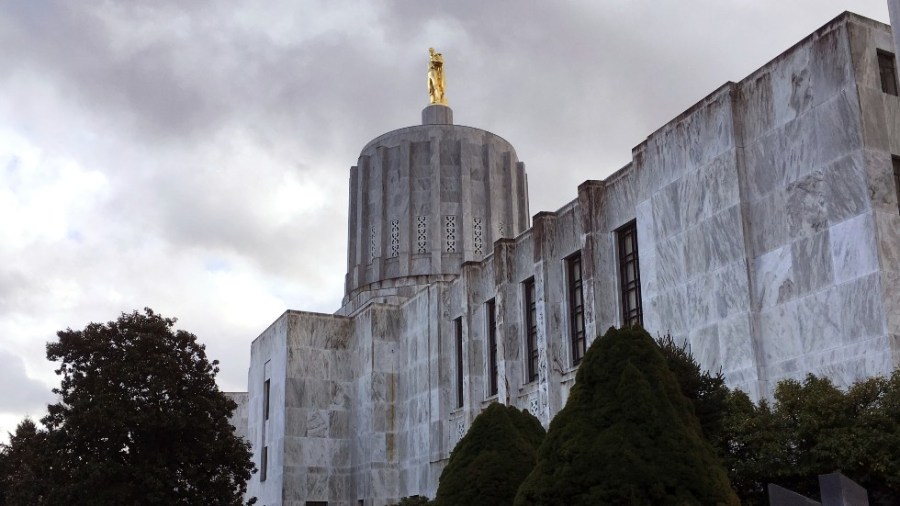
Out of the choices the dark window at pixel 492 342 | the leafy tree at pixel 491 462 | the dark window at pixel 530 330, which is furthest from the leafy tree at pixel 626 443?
the dark window at pixel 492 342

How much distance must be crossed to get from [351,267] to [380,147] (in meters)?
5.66

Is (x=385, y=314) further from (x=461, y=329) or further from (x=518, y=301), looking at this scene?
(x=518, y=301)

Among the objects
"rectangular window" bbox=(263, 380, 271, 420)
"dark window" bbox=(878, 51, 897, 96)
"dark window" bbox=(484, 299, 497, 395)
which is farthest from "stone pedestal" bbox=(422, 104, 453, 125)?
"dark window" bbox=(878, 51, 897, 96)

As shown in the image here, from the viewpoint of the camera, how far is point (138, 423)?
2922cm

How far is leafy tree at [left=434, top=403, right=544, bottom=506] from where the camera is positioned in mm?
17047

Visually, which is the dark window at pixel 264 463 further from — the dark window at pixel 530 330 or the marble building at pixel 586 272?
the dark window at pixel 530 330

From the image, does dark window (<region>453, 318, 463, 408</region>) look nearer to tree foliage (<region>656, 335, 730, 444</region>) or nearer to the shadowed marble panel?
the shadowed marble panel

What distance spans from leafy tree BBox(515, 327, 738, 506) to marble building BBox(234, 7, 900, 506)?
18.8ft

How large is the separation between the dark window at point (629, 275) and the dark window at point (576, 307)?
6.12 feet

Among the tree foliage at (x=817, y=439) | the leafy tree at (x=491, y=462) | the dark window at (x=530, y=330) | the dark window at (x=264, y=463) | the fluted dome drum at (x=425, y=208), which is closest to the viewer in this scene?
the tree foliage at (x=817, y=439)

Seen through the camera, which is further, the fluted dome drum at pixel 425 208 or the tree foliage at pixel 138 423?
the fluted dome drum at pixel 425 208

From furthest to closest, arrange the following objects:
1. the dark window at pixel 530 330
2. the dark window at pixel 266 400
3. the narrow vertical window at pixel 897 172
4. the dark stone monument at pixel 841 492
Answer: the dark window at pixel 266 400 → the dark window at pixel 530 330 → the narrow vertical window at pixel 897 172 → the dark stone monument at pixel 841 492

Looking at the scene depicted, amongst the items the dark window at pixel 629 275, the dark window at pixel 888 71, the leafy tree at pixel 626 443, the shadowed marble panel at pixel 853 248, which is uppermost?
the dark window at pixel 888 71

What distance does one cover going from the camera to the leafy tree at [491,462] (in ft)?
55.9
